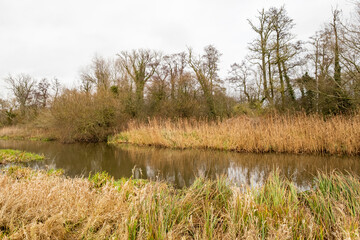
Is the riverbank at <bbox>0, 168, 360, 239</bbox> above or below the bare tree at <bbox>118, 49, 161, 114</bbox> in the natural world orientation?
below

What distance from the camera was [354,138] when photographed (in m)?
7.22

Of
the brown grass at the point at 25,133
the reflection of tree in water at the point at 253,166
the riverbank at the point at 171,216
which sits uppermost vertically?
the brown grass at the point at 25,133

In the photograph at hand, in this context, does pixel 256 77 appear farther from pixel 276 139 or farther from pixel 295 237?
pixel 295 237

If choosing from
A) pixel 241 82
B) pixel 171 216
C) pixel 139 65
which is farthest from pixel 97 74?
pixel 171 216

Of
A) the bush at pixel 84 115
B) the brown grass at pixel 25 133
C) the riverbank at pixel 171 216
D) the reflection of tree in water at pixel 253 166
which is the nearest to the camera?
the riverbank at pixel 171 216

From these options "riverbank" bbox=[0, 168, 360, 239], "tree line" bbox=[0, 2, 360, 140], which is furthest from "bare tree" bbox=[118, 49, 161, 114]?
"riverbank" bbox=[0, 168, 360, 239]

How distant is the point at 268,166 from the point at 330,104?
30.2 feet

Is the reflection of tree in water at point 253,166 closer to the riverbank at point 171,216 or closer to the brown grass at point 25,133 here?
the riverbank at point 171,216

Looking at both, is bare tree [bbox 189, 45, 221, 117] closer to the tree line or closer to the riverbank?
the tree line

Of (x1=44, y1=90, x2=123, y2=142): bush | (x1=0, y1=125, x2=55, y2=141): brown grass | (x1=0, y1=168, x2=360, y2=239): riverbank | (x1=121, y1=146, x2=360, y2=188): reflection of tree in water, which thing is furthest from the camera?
(x1=0, y1=125, x2=55, y2=141): brown grass

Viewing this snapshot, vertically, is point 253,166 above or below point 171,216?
below

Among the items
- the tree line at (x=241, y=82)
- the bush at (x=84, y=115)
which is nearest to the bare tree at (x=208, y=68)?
the tree line at (x=241, y=82)

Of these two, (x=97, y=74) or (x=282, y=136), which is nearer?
(x=282, y=136)

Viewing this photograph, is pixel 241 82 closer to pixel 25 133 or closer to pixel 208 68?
pixel 208 68
